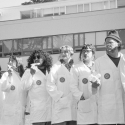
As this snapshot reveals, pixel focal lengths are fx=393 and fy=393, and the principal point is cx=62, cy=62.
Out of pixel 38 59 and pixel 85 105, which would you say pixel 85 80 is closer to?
pixel 85 105

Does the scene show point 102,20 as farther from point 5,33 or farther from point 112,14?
point 5,33

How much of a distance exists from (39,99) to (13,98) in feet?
3.12

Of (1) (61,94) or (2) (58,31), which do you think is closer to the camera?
(1) (61,94)

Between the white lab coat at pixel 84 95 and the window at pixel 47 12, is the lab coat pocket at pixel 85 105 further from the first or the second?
the window at pixel 47 12

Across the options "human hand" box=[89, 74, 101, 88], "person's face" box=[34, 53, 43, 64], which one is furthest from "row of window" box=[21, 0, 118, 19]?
"human hand" box=[89, 74, 101, 88]

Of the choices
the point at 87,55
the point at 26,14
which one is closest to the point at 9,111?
the point at 87,55

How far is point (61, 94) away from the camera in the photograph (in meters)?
7.97

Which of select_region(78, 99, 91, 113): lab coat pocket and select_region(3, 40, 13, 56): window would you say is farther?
select_region(3, 40, 13, 56): window

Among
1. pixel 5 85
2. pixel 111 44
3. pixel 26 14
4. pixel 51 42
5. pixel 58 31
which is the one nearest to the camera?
pixel 111 44

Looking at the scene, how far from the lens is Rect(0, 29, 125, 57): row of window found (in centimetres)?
2836

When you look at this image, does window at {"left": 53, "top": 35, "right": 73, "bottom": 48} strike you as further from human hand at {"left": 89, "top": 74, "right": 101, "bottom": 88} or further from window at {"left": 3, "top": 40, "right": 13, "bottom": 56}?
human hand at {"left": 89, "top": 74, "right": 101, "bottom": 88}

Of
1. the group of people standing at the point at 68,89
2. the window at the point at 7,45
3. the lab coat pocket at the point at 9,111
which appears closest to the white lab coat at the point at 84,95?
the group of people standing at the point at 68,89

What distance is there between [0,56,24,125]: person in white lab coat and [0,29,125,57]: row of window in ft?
62.2

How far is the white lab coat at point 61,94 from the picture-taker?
8.01 metres
